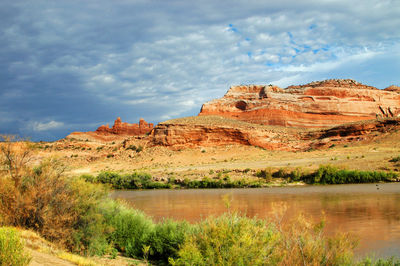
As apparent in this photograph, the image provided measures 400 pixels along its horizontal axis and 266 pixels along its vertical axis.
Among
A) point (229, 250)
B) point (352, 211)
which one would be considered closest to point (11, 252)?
point (229, 250)

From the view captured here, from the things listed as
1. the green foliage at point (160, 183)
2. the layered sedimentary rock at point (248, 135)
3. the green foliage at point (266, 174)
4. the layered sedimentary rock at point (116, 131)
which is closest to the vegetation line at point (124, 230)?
the green foliage at point (160, 183)

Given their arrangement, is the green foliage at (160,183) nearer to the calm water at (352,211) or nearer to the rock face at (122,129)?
the calm water at (352,211)

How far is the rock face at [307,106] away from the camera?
66562mm

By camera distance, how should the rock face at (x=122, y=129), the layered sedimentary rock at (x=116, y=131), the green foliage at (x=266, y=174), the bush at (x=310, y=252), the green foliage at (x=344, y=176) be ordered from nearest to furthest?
1. the bush at (x=310, y=252)
2. the green foliage at (x=344, y=176)
3. the green foliage at (x=266, y=174)
4. the layered sedimentary rock at (x=116, y=131)
5. the rock face at (x=122, y=129)

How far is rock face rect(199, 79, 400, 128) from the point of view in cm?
6656

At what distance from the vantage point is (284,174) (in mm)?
30062

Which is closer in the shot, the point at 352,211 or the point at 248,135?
the point at 352,211

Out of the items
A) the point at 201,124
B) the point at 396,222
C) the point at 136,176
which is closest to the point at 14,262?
the point at 396,222

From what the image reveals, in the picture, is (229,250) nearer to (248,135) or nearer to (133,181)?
(133,181)

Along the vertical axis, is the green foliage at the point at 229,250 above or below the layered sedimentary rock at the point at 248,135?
below

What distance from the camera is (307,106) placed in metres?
68.5

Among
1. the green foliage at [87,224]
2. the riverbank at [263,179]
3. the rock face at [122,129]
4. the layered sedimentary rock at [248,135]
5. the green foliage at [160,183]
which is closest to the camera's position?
the green foliage at [87,224]

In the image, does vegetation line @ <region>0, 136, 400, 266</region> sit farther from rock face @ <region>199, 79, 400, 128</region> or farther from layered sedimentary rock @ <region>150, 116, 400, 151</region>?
rock face @ <region>199, 79, 400, 128</region>

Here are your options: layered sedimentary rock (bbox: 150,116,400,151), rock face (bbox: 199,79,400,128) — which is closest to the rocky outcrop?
layered sedimentary rock (bbox: 150,116,400,151)
